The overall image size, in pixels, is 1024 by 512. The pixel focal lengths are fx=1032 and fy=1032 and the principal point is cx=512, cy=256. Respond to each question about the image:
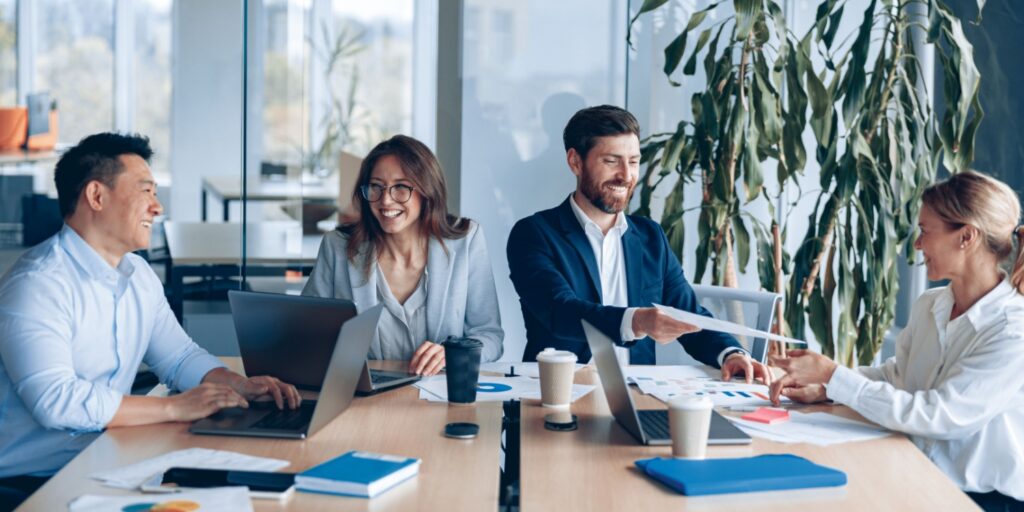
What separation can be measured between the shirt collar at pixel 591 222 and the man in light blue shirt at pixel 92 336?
3.84 feet

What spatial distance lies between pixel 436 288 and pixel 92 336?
0.97 metres

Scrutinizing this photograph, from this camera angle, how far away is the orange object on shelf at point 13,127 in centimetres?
477

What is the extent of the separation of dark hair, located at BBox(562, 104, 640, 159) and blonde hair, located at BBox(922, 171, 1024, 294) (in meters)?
1.05

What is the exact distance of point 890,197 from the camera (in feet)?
12.0

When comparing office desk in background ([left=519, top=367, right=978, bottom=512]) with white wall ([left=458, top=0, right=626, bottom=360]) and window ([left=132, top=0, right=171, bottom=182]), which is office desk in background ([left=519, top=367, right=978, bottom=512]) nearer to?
white wall ([left=458, top=0, right=626, bottom=360])

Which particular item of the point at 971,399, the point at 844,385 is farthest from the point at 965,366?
the point at 844,385

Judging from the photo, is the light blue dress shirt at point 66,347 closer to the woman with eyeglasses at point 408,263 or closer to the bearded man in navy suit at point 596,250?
the woman with eyeglasses at point 408,263

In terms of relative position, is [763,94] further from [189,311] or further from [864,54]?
[189,311]

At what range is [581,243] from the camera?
310cm

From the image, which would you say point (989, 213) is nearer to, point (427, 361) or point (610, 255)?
point (610, 255)

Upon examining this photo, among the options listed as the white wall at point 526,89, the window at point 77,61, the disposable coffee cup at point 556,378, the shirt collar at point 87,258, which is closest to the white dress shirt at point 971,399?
the disposable coffee cup at point 556,378

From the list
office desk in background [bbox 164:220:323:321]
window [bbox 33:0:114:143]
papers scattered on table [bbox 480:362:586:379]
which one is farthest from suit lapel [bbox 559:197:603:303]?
window [bbox 33:0:114:143]

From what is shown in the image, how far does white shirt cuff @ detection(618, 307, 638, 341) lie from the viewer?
8.42 feet

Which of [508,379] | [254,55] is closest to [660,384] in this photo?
[508,379]
